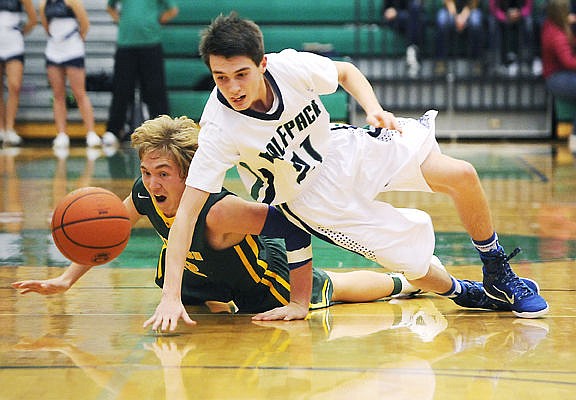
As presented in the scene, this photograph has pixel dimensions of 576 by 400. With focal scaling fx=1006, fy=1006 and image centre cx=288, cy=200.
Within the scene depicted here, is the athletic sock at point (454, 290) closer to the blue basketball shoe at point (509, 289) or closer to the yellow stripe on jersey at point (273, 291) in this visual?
the blue basketball shoe at point (509, 289)

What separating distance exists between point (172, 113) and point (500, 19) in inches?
169

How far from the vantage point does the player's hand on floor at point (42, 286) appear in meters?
3.84

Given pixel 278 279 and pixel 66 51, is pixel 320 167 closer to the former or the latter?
pixel 278 279

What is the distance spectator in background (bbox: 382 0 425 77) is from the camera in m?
12.7

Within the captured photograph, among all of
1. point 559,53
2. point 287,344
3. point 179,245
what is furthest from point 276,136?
point 559,53

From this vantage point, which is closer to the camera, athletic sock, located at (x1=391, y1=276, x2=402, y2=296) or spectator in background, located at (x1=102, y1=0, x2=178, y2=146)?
athletic sock, located at (x1=391, y1=276, x2=402, y2=296)

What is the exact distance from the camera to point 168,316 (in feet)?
11.2

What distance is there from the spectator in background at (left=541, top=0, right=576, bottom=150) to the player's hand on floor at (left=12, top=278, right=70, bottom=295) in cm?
870

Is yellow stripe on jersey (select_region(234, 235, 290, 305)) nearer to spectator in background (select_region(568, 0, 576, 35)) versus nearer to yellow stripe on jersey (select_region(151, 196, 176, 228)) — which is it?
yellow stripe on jersey (select_region(151, 196, 176, 228))

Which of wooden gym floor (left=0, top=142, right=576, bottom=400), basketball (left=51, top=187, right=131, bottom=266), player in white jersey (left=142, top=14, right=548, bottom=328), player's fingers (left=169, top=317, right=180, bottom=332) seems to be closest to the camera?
wooden gym floor (left=0, top=142, right=576, bottom=400)

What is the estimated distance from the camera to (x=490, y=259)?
395cm

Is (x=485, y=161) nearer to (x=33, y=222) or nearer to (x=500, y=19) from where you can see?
(x=500, y=19)

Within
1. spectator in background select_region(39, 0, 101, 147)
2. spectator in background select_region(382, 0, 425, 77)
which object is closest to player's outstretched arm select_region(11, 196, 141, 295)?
spectator in background select_region(39, 0, 101, 147)

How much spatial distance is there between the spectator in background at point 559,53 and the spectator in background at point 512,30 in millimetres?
540
